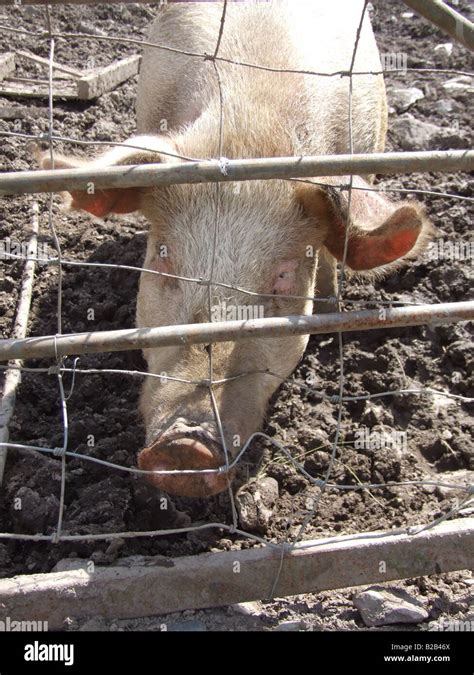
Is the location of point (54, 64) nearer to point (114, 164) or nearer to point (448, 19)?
point (114, 164)

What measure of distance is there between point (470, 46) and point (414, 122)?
357cm

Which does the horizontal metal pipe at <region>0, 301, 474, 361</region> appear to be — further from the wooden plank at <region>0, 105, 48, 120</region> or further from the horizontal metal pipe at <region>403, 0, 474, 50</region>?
the wooden plank at <region>0, 105, 48, 120</region>

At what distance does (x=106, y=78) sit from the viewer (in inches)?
Result: 239

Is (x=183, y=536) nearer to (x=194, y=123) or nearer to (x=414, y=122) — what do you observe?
(x=194, y=123)

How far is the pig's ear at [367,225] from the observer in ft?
9.24

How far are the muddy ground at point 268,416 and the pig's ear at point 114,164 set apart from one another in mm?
853

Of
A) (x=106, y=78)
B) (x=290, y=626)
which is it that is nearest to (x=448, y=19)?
(x=290, y=626)

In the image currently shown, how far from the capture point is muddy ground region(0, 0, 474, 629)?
3039 mm

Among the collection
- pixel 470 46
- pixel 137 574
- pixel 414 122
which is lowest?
pixel 137 574

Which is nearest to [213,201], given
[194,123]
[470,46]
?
[194,123]

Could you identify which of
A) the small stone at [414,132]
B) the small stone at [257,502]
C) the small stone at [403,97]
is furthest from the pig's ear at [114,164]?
the small stone at [403,97]

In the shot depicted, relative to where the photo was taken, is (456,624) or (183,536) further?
(183,536)

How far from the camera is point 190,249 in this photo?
326cm

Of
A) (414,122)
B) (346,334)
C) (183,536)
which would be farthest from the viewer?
(414,122)
